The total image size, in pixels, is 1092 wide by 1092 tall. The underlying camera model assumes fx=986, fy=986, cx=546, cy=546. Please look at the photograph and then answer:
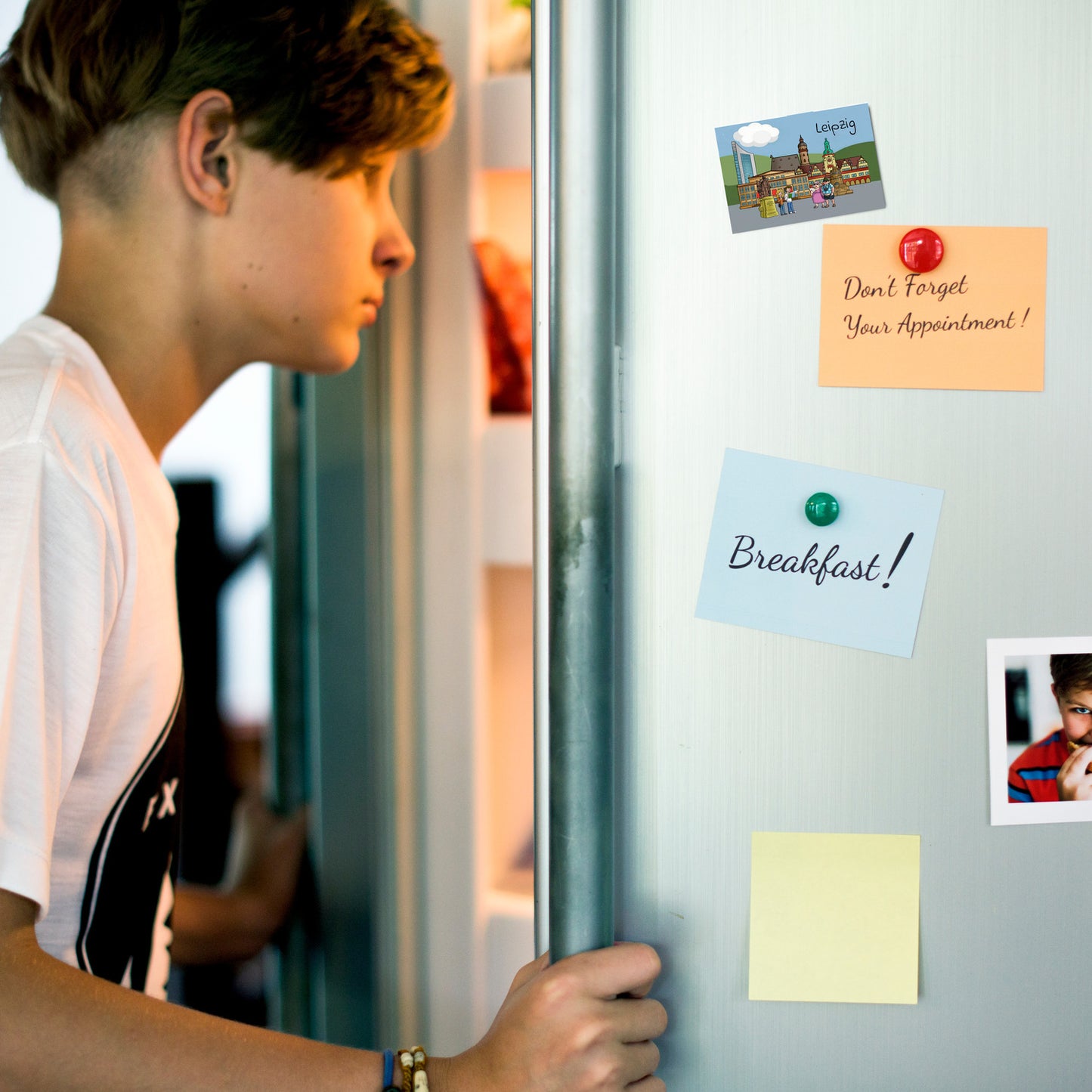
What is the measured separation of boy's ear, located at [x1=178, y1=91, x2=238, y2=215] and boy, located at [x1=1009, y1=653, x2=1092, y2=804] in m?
0.75

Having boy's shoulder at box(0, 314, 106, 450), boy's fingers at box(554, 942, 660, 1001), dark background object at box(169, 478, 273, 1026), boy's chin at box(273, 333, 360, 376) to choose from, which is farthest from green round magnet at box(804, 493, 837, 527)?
dark background object at box(169, 478, 273, 1026)

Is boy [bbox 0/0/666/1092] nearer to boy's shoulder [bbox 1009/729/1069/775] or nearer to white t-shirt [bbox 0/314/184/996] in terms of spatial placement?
white t-shirt [bbox 0/314/184/996]

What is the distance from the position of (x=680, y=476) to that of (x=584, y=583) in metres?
0.08

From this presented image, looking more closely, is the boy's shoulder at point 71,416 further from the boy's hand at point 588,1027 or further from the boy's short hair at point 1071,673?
the boy's short hair at point 1071,673

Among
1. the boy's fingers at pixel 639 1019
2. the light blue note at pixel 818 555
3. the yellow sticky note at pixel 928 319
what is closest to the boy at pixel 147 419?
the boy's fingers at pixel 639 1019

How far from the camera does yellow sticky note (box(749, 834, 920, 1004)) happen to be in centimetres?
54

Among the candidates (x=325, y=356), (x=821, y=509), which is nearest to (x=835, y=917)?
(x=821, y=509)

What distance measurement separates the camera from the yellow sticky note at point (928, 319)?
0.53 meters

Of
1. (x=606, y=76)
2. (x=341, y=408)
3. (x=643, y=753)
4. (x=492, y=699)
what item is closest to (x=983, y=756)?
(x=643, y=753)

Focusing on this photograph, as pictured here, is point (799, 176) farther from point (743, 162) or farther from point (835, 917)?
point (835, 917)

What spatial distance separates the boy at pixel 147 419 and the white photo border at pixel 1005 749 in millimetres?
213

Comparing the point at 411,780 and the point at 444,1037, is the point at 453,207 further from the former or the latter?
the point at 444,1037

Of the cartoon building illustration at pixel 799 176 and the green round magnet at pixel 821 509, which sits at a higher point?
the cartoon building illustration at pixel 799 176

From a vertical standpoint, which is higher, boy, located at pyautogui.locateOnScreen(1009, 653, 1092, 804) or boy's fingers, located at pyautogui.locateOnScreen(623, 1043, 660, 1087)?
boy, located at pyautogui.locateOnScreen(1009, 653, 1092, 804)
